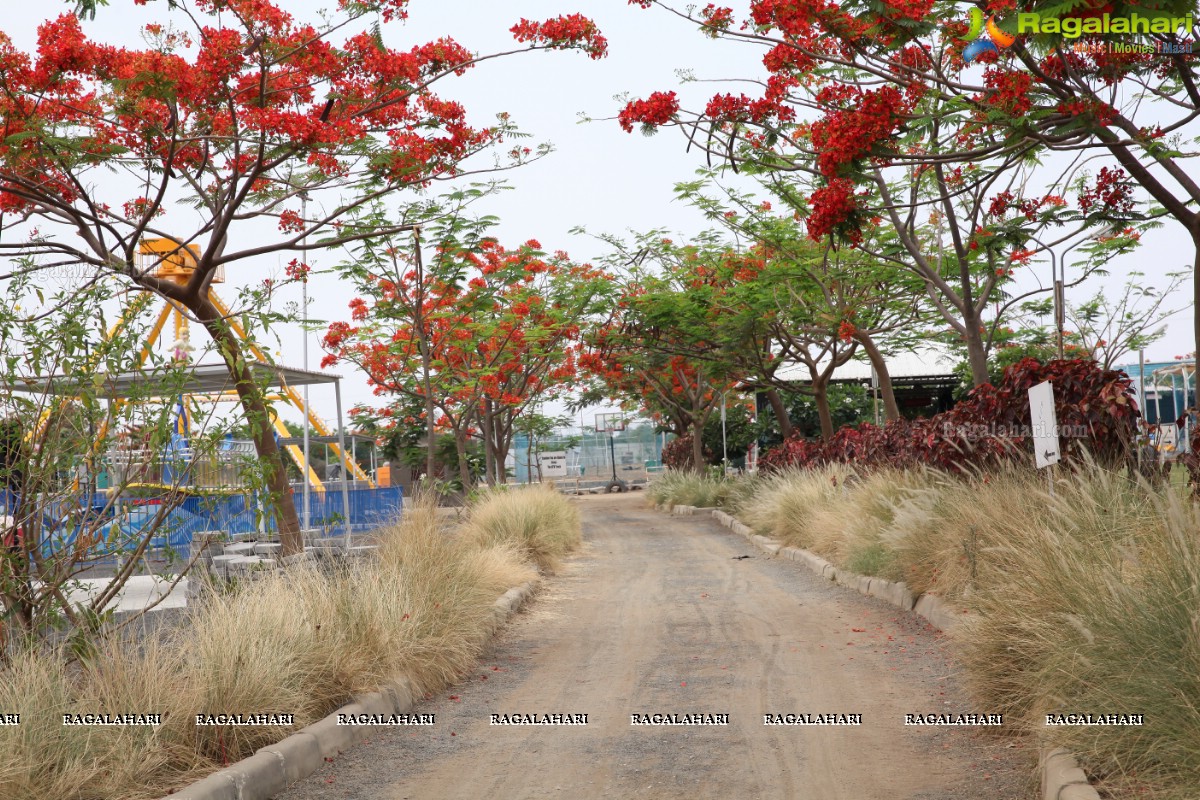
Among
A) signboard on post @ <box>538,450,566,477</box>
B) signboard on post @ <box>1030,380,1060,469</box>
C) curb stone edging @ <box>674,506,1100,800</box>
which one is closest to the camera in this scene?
curb stone edging @ <box>674,506,1100,800</box>

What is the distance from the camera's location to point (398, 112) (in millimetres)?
10812

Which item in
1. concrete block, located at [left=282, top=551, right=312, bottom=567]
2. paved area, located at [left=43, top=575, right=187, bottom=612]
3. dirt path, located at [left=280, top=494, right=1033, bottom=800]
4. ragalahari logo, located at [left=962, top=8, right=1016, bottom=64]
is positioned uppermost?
ragalahari logo, located at [left=962, top=8, right=1016, bottom=64]

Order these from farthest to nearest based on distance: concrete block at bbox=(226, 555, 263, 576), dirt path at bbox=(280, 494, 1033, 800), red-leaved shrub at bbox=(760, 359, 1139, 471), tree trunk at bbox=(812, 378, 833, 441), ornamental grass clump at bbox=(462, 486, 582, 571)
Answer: tree trunk at bbox=(812, 378, 833, 441)
ornamental grass clump at bbox=(462, 486, 582, 571)
concrete block at bbox=(226, 555, 263, 576)
red-leaved shrub at bbox=(760, 359, 1139, 471)
dirt path at bbox=(280, 494, 1033, 800)

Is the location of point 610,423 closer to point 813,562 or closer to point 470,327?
point 470,327

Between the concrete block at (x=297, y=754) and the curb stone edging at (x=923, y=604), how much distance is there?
331cm

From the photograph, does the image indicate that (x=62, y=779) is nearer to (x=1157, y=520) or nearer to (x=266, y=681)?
(x=266, y=681)


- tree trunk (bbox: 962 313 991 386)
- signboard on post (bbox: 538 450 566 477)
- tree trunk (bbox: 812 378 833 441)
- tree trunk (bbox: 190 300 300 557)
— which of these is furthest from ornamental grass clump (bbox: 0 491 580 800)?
signboard on post (bbox: 538 450 566 477)

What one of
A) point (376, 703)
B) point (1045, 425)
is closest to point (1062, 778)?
point (1045, 425)

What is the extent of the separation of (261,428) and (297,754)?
7.06 feet

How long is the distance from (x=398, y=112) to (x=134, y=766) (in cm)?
782

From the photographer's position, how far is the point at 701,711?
6129 mm

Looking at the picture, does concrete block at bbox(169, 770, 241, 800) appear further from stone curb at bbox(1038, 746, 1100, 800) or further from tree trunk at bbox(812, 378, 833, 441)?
tree trunk at bbox(812, 378, 833, 441)

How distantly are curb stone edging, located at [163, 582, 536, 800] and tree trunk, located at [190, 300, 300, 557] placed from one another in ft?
4.20

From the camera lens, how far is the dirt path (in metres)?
4.84
